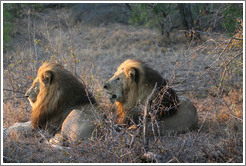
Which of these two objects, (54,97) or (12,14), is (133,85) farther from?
(12,14)

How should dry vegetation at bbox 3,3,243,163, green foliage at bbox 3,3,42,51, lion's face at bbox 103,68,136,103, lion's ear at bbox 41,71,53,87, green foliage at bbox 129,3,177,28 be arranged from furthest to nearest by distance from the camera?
green foliage at bbox 3,3,42,51
green foliage at bbox 129,3,177,28
lion's face at bbox 103,68,136,103
lion's ear at bbox 41,71,53,87
dry vegetation at bbox 3,3,243,163

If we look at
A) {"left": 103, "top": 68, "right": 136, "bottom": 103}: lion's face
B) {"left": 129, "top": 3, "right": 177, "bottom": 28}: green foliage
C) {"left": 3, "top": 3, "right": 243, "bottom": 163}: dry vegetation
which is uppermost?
{"left": 129, "top": 3, "right": 177, "bottom": 28}: green foliage

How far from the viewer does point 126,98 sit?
205 inches

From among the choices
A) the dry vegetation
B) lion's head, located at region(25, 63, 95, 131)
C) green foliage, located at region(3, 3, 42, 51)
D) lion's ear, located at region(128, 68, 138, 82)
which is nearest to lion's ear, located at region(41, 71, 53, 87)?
lion's head, located at region(25, 63, 95, 131)

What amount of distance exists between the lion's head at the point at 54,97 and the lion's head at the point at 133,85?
0.46 meters

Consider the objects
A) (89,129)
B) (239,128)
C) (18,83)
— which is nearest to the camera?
(89,129)

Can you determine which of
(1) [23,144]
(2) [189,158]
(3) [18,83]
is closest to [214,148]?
(2) [189,158]

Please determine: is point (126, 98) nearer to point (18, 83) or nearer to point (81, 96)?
point (81, 96)

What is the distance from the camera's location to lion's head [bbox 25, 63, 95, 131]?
5.07 m

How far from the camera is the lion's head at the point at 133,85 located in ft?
16.6

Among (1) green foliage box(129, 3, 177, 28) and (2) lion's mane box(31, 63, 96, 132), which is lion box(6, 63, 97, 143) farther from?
(1) green foliage box(129, 3, 177, 28)

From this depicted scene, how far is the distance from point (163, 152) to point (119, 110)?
1760 mm

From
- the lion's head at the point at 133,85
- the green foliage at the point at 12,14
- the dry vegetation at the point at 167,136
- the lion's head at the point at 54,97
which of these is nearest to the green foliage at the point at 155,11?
the dry vegetation at the point at 167,136

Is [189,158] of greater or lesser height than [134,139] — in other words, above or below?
below
